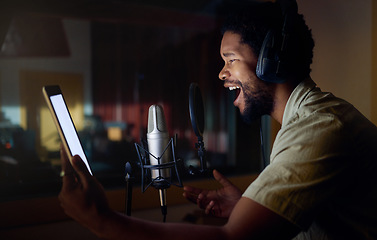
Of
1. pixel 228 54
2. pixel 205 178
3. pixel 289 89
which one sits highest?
pixel 228 54

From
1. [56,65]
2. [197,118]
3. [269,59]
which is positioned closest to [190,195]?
[197,118]

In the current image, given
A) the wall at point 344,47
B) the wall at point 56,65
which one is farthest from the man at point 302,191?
the wall at point 56,65

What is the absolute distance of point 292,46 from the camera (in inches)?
34.9

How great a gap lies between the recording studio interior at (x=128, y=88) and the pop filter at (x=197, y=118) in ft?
0.15

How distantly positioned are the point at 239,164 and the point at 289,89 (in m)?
1.05

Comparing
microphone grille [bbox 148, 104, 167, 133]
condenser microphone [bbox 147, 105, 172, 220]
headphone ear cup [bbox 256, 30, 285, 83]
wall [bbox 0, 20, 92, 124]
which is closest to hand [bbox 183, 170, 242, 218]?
condenser microphone [bbox 147, 105, 172, 220]

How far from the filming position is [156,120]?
37.0 inches

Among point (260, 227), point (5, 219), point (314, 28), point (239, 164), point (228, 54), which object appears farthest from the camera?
point (239, 164)

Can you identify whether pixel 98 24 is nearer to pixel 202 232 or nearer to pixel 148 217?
pixel 148 217

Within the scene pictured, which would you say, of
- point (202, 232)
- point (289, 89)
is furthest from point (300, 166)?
point (289, 89)

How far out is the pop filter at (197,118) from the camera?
37.3 inches

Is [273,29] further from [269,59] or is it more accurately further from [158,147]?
[158,147]

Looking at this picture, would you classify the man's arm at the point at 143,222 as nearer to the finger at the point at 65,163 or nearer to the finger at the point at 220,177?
the finger at the point at 65,163

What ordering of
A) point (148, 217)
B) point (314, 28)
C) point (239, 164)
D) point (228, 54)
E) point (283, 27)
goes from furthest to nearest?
point (239, 164) → point (314, 28) → point (148, 217) → point (228, 54) → point (283, 27)
